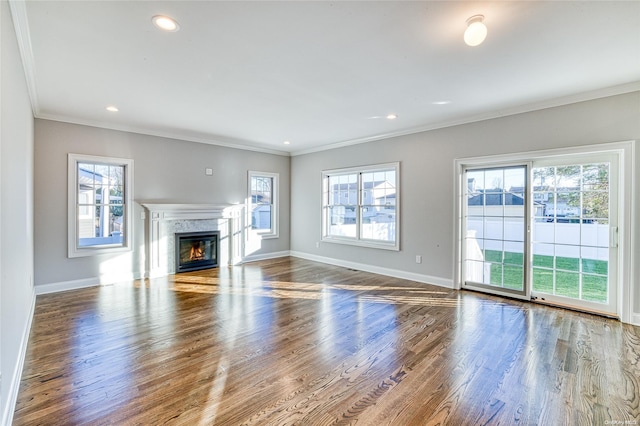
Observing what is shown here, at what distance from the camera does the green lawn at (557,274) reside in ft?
12.1

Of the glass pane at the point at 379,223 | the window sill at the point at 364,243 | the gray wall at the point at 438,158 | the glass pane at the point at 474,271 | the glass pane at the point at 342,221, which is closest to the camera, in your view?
the gray wall at the point at 438,158

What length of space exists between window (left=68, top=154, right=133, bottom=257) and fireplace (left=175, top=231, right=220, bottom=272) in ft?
2.88

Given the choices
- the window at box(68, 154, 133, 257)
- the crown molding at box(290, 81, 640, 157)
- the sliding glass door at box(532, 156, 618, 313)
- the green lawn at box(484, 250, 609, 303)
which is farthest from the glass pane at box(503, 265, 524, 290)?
the window at box(68, 154, 133, 257)

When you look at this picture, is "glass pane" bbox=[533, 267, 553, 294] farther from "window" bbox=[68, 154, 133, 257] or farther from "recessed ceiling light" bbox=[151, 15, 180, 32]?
"window" bbox=[68, 154, 133, 257]

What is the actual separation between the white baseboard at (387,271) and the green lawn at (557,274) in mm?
731

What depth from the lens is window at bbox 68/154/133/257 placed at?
466cm

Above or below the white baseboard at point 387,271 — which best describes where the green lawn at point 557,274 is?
above

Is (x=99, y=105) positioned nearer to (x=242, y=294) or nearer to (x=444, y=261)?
(x=242, y=294)

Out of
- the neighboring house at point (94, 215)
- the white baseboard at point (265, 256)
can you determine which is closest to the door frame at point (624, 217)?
the white baseboard at point (265, 256)

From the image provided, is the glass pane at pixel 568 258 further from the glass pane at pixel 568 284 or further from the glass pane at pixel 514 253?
the glass pane at pixel 514 253

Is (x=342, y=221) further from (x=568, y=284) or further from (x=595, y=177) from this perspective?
(x=595, y=177)

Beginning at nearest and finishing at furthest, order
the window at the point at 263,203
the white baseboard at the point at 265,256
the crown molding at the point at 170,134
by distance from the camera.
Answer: the crown molding at the point at 170,134, the white baseboard at the point at 265,256, the window at the point at 263,203

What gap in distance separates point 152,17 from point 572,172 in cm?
481

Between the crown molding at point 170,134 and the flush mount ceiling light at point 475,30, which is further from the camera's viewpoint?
the crown molding at point 170,134
